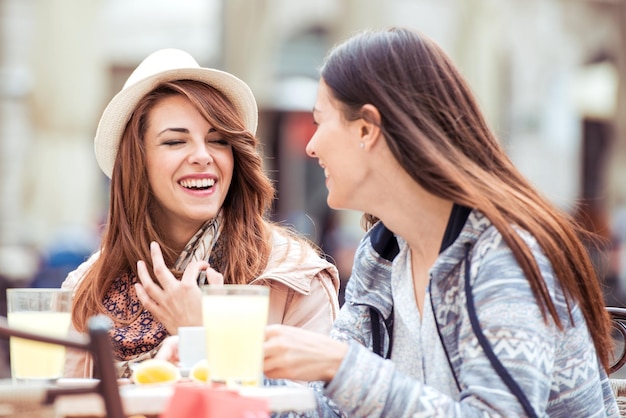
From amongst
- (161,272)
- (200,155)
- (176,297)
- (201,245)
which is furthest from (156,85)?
(176,297)

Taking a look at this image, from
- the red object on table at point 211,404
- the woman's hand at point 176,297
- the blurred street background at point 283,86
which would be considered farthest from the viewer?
the blurred street background at point 283,86

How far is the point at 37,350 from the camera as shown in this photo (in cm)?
240

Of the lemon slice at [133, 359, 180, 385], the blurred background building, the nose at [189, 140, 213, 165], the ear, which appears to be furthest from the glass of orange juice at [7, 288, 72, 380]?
Answer: the blurred background building

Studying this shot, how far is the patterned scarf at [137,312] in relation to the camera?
11.0ft

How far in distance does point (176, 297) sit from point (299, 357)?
984 mm

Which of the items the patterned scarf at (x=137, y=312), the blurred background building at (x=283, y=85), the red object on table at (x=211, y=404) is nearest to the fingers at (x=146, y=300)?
the patterned scarf at (x=137, y=312)

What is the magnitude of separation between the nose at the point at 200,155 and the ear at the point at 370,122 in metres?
1.04

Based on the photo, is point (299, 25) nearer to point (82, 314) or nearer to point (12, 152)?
point (12, 152)

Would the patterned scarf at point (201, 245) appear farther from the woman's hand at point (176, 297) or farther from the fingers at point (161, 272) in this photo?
the woman's hand at point (176, 297)

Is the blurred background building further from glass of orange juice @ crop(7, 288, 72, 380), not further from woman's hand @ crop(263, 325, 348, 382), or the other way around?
woman's hand @ crop(263, 325, 348, 382)

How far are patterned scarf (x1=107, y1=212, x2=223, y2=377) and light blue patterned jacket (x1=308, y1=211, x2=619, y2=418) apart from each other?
1149 mm

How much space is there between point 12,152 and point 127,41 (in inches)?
87.0

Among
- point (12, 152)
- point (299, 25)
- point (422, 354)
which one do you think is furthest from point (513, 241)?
point (299, 25)

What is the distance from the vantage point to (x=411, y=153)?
2.36 metres
